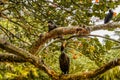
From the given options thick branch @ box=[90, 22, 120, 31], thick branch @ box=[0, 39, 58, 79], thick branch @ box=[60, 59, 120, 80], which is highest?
thick branch @ box=[90, 22, 120, 31]

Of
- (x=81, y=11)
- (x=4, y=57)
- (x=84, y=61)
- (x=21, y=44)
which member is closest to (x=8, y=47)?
(x=4, y=57)

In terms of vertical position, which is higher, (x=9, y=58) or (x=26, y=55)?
(x=26, y=55)

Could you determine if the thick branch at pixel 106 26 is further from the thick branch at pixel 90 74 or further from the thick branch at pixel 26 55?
the thick branch at pixel 26 55

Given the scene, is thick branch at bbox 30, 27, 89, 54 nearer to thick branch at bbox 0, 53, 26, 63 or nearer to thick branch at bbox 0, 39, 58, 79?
thick branch at bbox 0, 53, 26, 63

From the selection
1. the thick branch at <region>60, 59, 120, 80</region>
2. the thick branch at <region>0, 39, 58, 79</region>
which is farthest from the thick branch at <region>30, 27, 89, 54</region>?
the thick branch at <region>60, 59, 120, 80</region>

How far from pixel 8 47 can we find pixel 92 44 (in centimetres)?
262

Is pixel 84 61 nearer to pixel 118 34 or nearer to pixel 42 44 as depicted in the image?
pixel 118 34

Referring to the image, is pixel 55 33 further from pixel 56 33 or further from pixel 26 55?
pixel 26 55

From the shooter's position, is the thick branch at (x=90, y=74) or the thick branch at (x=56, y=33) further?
the thick branch at (x=56, y=33)

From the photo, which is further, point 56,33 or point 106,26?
point 106,26

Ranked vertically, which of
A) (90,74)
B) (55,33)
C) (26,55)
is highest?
(55,33)

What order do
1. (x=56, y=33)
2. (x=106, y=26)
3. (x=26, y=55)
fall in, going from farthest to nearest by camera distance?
(x=106, y=26), (x=56, y=33), (x=26, y=55)

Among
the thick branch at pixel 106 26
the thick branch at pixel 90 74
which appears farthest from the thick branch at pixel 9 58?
the thick branch at pixel 106 26

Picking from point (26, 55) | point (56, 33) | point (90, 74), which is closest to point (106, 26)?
point (56, 33)
